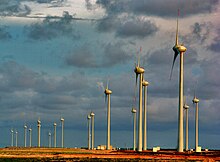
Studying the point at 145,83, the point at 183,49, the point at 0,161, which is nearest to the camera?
the point at 0,161

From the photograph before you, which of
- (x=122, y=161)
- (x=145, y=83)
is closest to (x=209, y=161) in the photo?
(x=122, y=161)

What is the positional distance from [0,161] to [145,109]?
68.3 metres

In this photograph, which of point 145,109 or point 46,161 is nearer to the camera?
point 46,161

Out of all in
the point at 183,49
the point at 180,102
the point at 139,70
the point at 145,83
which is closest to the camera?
the point at 180,102

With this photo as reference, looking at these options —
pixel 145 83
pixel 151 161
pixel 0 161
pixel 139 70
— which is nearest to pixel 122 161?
pixel 151 161

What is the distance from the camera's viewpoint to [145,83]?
7672 inches

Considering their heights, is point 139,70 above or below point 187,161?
above

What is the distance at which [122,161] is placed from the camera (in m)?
111

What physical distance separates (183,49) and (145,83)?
52.8m

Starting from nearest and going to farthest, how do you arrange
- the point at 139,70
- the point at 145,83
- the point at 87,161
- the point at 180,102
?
the point at 87,161
the point at 180,102
the point at 139,70
the point at 145,83

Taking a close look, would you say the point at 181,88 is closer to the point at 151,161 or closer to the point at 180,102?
the point at 180,102

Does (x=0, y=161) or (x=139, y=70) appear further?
(x=139, y=70)

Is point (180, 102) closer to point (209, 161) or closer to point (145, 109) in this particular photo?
point (209, 161)

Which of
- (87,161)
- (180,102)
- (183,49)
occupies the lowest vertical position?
(87,161)
